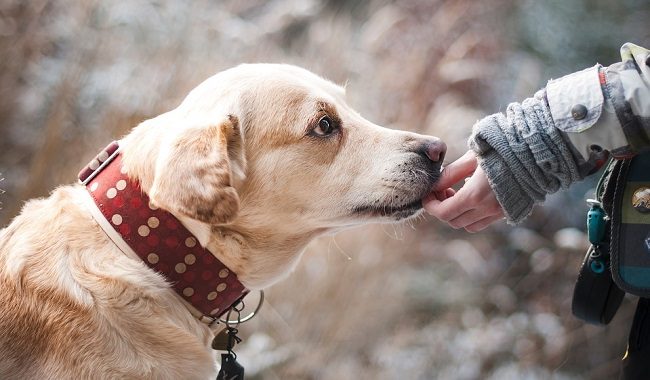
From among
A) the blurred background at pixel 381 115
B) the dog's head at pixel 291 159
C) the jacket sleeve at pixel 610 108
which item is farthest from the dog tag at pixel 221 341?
the blurred background at pixel 381 115

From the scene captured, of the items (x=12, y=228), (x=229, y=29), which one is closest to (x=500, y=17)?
(x=229, y=29)

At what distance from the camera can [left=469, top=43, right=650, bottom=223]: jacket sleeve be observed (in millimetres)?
1532

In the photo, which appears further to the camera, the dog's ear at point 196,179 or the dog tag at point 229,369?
the dog tag at point 229,369

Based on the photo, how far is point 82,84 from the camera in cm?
377

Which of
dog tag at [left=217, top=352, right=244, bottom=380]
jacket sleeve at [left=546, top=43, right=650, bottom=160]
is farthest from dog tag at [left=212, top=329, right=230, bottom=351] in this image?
jacket sleeve at [left=546, top=43, right=650, bottom=160]

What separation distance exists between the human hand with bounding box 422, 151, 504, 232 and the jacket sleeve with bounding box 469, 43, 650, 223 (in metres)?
0.07

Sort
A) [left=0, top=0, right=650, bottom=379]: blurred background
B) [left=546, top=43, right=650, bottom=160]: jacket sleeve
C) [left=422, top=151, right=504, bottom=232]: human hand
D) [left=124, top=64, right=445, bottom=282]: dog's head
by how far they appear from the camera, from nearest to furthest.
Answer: [left=546, top=43, right=650, bottom=160]: jacket sleeve
[left=422, top=151, right=504, bottom=232]: human hand
[left=124, top=64, right=445, bottom=282]: dog's head
[left=0, top=0, right=650, bottom=379]: blurred background

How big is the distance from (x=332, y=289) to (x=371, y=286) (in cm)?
21

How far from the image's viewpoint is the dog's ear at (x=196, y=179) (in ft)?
5.23

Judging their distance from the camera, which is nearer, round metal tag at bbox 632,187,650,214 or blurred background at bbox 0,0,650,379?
round metal tag at bbox 632,187,650,214

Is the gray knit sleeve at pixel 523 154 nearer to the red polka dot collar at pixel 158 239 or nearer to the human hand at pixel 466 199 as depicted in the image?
the human hand at pixel 466 199

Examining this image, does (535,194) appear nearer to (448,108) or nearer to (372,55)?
(448,108)

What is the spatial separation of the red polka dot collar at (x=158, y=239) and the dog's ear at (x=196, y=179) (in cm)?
9

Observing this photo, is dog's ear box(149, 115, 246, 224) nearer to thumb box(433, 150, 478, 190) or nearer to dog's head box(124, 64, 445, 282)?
dog's head box(124, 64, 445, 282)
